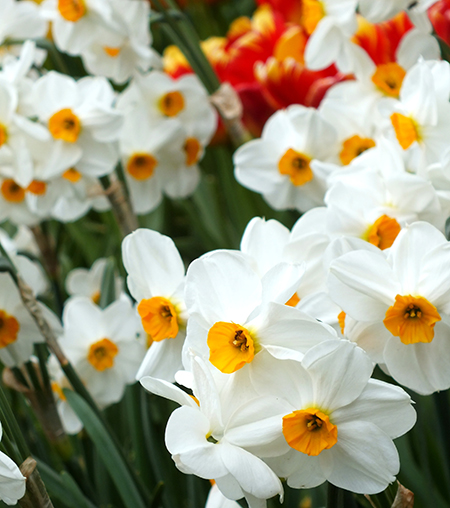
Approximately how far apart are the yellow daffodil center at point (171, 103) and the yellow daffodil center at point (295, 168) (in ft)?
0.68

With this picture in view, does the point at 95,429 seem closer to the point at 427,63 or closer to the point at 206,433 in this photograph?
the point at 206,433

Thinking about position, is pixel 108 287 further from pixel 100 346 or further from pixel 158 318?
pixel 158 318

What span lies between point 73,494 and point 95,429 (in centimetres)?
7

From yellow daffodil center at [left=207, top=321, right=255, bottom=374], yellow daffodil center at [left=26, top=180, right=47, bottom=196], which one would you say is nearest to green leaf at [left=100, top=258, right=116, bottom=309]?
yellow daffodil center at [left=26, top=180, right=47, bottom=196]

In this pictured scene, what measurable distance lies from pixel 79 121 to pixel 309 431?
52 cm

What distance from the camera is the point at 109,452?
68 centimetres

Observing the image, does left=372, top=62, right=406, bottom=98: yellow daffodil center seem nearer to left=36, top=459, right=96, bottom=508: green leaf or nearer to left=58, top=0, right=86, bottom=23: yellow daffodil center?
left=58, top=0, right=86, bottom=23: yellow daffodil center

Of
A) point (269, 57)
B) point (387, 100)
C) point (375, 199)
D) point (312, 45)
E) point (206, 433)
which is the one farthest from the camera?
point (269, 57)

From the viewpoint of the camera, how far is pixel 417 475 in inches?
31.2

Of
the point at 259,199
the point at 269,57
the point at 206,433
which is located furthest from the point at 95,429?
the point at 269,57

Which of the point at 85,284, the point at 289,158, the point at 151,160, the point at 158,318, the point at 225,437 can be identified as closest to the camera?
the point at 225,437

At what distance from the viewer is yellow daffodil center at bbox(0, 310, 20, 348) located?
715 millimetres

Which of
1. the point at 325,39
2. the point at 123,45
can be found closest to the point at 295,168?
the point at 325,39

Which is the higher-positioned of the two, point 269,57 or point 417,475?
point 269,57
